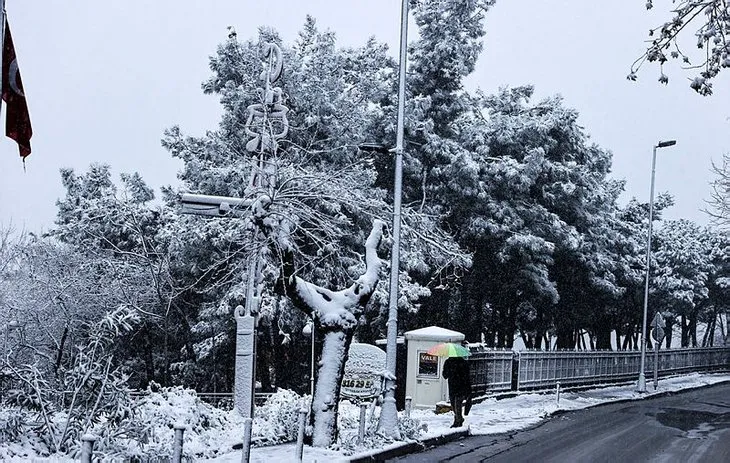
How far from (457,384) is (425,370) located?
4.08 meters

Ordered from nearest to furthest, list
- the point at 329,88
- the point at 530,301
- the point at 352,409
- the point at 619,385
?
the point at 352,409 → the point at 329,88 → the point at 619,385 → the point at 530,301

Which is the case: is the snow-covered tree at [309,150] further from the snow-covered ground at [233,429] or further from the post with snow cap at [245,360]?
the post with snow cap at [245,360]

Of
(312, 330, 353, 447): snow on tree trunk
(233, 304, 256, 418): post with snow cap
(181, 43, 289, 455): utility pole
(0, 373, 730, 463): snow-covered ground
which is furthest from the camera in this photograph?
(233, 304, 256, 418): post with snow cap

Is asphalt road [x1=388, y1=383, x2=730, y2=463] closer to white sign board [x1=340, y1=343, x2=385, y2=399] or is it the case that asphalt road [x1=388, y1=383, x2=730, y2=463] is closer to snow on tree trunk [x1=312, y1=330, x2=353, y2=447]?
snow on tree trunk [x1=312, y1=330, x2=353, y2=447]

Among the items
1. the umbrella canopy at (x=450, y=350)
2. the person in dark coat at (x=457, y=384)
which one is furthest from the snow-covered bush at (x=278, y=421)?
the umbrella canopy at (x=450, y=350)

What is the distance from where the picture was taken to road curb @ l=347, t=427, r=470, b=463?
→ 49.3 feet

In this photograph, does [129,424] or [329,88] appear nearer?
[129,424]

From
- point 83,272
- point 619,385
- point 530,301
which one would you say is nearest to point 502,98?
point 530,301

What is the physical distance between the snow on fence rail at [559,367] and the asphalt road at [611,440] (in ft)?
10.4

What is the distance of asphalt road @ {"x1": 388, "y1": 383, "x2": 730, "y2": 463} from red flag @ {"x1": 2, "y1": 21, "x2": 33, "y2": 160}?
8.26 metres

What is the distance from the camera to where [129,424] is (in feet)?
43.5

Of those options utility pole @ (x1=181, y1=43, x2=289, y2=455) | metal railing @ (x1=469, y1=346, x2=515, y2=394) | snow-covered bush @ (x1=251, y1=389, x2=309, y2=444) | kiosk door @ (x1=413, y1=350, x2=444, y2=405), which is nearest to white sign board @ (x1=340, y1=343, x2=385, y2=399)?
kiosk door @ (x1=413, y1=350, x2=444, y2=405)

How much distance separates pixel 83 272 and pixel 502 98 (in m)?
20.4

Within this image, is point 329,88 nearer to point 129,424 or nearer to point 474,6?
point 474,6
